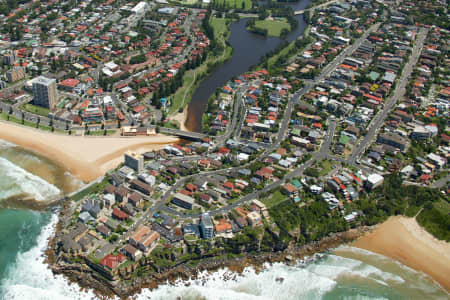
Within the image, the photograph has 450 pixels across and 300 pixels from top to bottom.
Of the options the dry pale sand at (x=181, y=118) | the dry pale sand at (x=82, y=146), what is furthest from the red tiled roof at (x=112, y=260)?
the dry pale sand at (x=181, y=118)

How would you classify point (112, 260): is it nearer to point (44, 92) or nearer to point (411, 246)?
point (411, 246)

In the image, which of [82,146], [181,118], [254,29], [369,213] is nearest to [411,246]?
[369,213]

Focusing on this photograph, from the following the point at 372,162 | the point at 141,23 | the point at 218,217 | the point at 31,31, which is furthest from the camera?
the point at 141,23

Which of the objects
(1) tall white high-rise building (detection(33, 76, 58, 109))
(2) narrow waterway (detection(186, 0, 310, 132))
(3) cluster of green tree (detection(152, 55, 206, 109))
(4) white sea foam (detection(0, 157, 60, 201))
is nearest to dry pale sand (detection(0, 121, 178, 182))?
(4) white sea foam (detection(0, 157, 60, 201))

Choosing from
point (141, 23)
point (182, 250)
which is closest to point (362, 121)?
point (182, 250)

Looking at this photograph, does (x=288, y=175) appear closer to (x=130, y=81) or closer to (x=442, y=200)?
(x=442, y=200)

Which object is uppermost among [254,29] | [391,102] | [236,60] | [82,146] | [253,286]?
[254,29]
